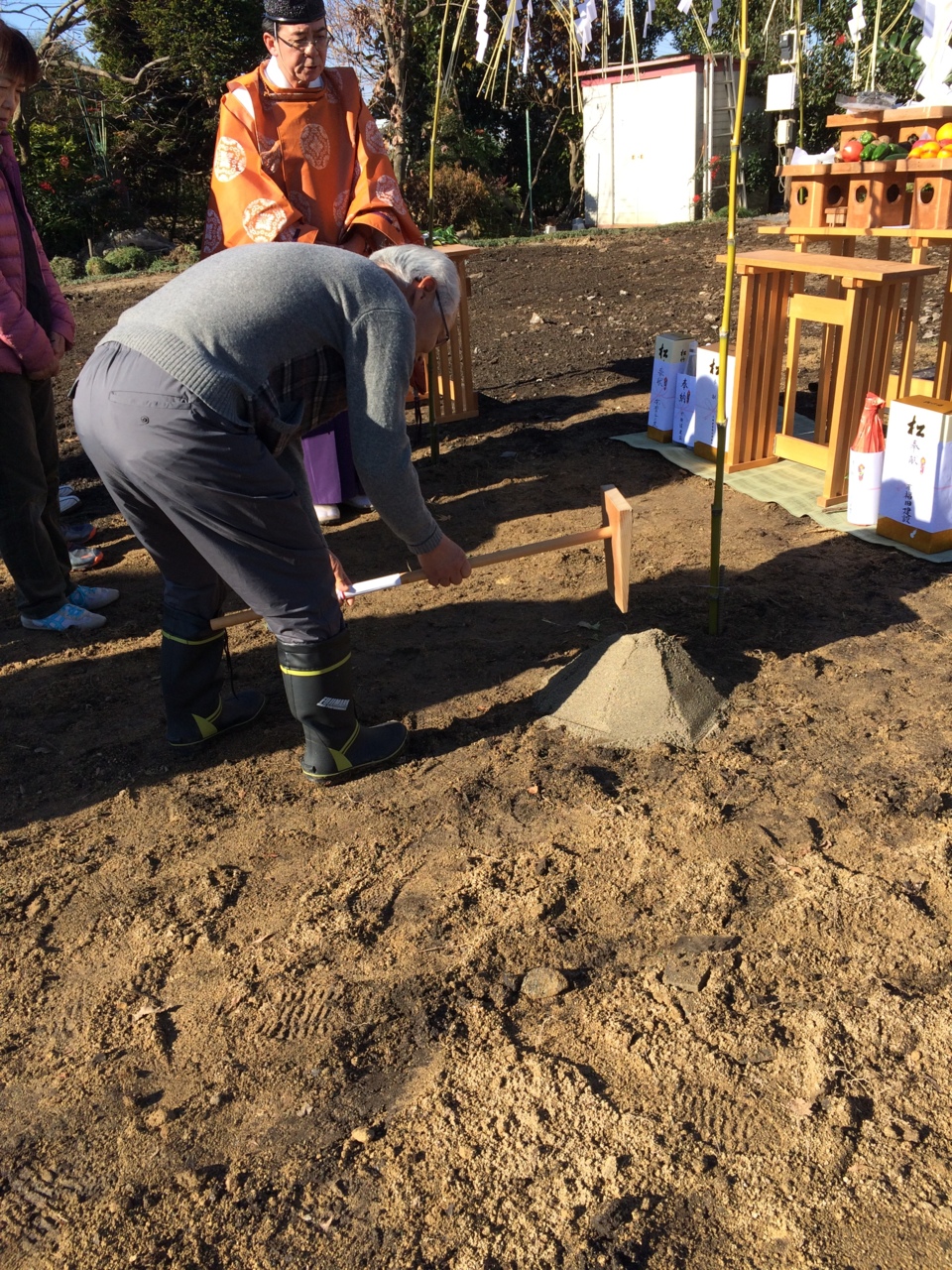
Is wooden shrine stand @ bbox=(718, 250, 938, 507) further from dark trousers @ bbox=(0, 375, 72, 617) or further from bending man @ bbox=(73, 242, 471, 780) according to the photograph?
dark trousers @ bbox=(0, 375, 72, 617)

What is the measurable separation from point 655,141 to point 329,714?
1662cm

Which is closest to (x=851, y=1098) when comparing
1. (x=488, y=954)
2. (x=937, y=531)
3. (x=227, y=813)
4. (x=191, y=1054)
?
(x=488, y=954)

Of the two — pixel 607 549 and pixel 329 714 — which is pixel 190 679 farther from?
pixel 607 549

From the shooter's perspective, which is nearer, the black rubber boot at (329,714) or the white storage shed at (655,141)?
the black rubber boot at (329,714)

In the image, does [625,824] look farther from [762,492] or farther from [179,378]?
[762,492]

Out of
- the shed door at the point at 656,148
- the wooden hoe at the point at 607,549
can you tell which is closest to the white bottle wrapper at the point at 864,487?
the wooden hoe at the point at 607,549

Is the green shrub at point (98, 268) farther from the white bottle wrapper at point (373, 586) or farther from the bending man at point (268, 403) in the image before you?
the bending man at point (268, 403)

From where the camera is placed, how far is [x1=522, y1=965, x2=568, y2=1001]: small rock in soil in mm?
2057

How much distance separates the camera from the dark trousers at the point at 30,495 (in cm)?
340

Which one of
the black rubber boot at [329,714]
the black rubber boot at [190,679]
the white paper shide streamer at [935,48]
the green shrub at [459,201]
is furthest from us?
the green shrub at [459,201]

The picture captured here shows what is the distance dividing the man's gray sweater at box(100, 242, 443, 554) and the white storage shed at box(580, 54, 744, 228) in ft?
51.0

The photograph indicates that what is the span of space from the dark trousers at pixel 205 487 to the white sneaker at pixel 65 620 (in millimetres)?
1297

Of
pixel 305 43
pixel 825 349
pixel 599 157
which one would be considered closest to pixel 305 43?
pixel 305 43

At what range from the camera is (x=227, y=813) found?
2.70m
